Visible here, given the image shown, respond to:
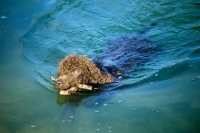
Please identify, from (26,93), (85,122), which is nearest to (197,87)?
(85,122)

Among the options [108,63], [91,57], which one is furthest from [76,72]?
[91,57]

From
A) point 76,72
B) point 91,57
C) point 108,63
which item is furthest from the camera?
point 91,57

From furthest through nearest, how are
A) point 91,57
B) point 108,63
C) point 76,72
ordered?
point 91,57 < point 108,63 < point 76,72

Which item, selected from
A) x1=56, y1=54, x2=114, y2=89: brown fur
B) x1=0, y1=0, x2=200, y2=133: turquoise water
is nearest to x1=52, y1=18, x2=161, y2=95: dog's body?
x1=56, y1=54, x2=114, y2=89: brown fur

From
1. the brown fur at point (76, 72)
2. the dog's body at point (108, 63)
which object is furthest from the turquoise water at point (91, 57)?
the brown fur at point (76, 72)

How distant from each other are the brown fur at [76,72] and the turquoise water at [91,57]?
457 mm

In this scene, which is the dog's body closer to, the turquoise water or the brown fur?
the brown fur

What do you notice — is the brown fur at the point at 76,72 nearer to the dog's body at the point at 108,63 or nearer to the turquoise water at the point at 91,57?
the dog's body at the point at 108,63

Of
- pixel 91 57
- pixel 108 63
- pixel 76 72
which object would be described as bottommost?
pixel 91 57

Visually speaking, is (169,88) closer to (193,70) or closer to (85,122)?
(193,70)

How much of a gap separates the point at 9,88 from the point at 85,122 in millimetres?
2445

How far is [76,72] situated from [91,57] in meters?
2.51

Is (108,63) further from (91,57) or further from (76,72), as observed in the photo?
(76,72)

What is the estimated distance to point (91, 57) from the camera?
8.14m
